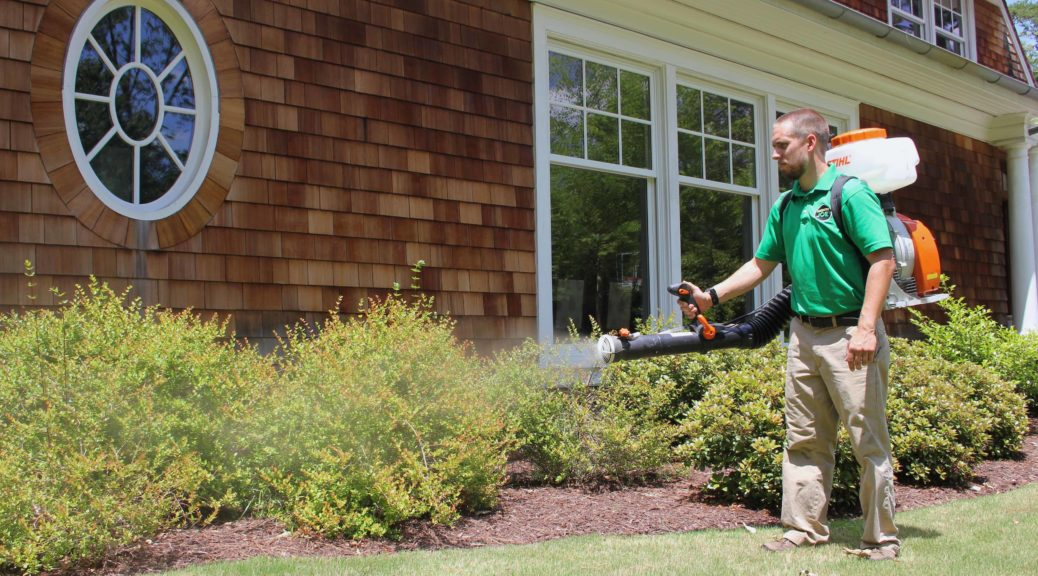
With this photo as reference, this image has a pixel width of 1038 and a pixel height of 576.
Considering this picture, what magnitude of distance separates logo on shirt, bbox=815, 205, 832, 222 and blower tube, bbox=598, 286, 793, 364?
393 mm

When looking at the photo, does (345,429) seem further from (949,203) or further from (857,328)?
(949,203)

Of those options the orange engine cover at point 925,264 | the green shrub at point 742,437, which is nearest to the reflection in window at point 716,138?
the green shrub at point 742,437

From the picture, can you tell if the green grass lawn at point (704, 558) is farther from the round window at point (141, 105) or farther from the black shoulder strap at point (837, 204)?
the round window at point (141, 105)

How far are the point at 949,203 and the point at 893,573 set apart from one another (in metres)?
9.51

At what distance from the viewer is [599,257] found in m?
7.56

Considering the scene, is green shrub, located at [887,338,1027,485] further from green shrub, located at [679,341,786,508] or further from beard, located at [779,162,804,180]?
beard, located at [779,162,804,180]

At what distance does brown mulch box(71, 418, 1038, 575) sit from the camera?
365 centimetres

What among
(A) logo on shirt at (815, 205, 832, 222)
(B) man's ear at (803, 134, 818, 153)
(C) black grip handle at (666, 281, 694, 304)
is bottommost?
(C) black grip handle at (666, 281, 694, 304)

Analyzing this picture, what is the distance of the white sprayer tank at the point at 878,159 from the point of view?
4906 mm

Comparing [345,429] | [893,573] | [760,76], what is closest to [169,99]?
[345,429]

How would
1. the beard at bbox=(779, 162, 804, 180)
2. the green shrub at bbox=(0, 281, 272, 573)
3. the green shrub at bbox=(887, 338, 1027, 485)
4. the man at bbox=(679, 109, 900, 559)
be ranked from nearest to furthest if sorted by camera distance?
the green shrub at bbox=(0, 281, 272, 573) < the man at bbox=(679, 109, 900, 559) < the beard at bbox=(779, 162, 804, 180) < the green shrub at bbox=(887, 338, 1027, 485)

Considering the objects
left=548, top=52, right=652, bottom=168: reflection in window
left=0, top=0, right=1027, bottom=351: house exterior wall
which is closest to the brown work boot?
left=0, top=0, right=1027, bottom=351: house exterior wall

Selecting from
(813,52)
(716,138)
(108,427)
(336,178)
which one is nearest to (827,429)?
(108,427)

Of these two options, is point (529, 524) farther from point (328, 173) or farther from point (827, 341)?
point (328, 173)
